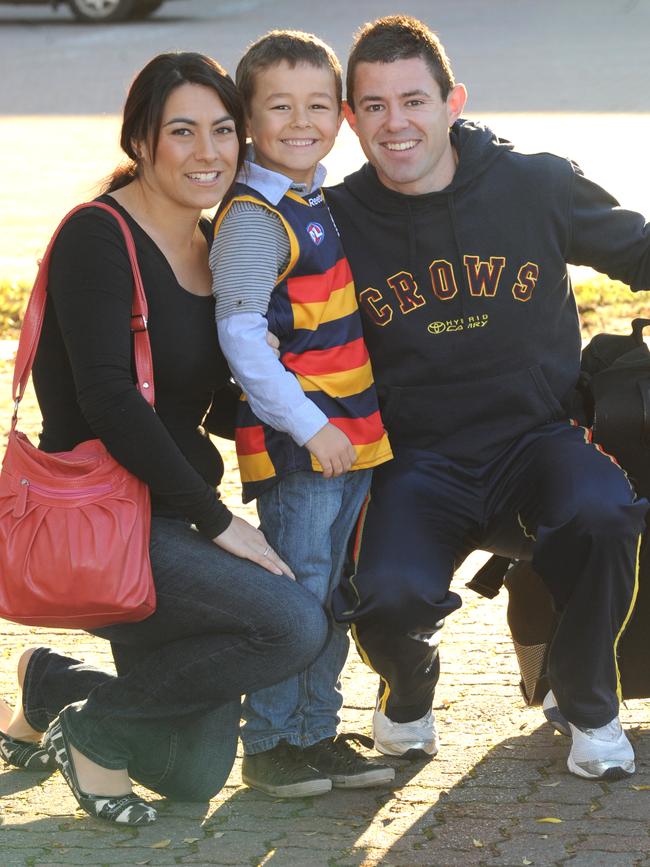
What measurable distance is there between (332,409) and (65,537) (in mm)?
720

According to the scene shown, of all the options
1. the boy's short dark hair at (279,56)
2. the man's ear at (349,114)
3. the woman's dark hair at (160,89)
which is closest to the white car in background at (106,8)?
the man's ear at (349,114)

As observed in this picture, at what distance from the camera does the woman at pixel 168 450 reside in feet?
10.9

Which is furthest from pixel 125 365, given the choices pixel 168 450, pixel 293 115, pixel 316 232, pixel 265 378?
pixel 293 115

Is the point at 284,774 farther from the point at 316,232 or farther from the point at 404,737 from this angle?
the point at 316,232

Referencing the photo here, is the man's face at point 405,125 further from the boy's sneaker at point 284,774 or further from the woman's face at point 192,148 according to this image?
the boy's sneaker at point 284,774

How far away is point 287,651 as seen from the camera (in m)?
3.39

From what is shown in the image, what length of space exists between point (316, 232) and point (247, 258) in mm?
241

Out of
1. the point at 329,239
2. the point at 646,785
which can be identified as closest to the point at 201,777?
the point at 646,785

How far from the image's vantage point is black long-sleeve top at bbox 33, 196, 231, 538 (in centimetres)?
329

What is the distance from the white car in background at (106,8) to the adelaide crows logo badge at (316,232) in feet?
54.8

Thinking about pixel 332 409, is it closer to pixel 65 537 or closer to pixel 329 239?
pixel 329 239

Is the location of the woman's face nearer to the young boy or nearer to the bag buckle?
the young boy

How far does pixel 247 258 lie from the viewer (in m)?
3.42

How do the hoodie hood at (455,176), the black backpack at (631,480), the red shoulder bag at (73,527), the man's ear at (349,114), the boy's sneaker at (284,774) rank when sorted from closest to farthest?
1. the red shoulder bag at (73,527)
2. the boy's sneaker at (284,774)
3. the black backpack at (631,480)
4. the hoodie hood at (455,176)
5. the man's ear at (349,114)
